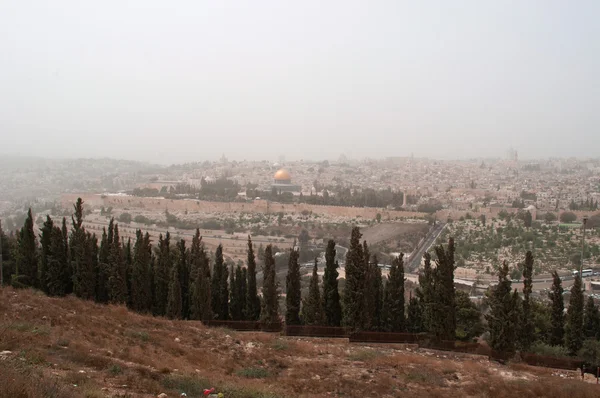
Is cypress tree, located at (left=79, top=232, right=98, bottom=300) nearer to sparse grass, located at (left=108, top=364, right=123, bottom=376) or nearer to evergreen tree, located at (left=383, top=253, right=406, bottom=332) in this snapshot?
evergreen tree, located at (left=383, top=253, right=406, bottom=332)

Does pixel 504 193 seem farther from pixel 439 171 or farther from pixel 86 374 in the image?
pixel 86 374

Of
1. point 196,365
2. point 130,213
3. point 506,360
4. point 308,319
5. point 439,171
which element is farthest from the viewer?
point 439,171

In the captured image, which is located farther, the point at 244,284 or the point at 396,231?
the point at 396,231

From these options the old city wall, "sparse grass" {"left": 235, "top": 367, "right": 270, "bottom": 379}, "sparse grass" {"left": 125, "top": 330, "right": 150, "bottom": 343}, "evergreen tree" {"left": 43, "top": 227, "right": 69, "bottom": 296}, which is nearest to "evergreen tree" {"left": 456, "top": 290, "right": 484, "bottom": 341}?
"sparse grass" {"left": 235, "top": 367, "right": 270, "bottom": 379}

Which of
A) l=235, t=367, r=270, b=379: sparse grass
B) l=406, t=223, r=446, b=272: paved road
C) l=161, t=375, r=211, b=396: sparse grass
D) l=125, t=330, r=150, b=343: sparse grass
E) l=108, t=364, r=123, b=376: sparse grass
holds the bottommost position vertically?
l=406, t=223, r=446, b=272: paved road

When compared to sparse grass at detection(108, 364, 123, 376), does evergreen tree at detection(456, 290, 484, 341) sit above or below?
below

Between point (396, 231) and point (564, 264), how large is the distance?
19178 millimetres

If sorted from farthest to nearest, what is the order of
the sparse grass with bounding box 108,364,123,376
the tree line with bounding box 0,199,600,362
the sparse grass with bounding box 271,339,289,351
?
1. the tree line with bounding box 0,199,600,362
2. the sparse grass with bounding box 271,339,289,351
3. the sparse grass with bounding box 108,364,123,376

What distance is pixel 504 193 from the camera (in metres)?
96.8

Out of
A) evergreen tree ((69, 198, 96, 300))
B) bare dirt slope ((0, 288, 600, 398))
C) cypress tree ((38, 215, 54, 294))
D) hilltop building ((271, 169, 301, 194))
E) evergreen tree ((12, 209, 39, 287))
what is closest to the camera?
bare dirt slope ((0, 288, 600, 398))

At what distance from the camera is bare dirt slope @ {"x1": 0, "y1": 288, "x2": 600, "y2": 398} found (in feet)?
25.1

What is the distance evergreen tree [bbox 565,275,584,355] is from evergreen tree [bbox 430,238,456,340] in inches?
172

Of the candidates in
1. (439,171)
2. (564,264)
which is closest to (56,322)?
(564,264)

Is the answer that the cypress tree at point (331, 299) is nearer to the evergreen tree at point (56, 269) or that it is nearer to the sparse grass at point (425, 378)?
the sparse grass at point (425, 378)
